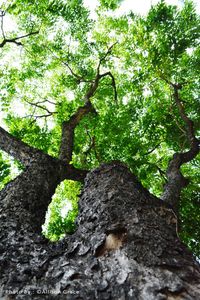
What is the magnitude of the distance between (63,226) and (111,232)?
471 centimetres


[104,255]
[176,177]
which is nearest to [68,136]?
[176,177]

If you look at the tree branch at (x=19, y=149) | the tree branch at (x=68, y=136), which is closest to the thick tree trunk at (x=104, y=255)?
the tree branch at (x=19, y=149)

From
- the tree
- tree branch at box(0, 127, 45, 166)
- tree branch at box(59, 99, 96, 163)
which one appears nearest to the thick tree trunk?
the tree

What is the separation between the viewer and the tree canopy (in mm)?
7672

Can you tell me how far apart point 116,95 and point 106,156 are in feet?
11.0

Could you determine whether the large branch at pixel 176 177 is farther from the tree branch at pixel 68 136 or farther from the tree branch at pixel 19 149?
the tree branch at pixel 19 149

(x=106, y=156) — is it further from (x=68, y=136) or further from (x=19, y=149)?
(x=19, y=149)

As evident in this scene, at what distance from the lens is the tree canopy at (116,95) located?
7.67 metres

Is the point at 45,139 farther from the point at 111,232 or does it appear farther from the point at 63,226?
the point at 111,232

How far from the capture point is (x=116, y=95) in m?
11.2

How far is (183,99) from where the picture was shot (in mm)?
9227

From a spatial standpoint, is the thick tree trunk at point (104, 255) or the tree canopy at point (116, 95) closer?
the thick tree trunk at point (104, 255)

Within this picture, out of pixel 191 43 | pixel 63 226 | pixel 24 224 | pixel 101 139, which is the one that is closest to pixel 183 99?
pixel 191 43

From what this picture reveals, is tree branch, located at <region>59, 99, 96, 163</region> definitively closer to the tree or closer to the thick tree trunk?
the tree
